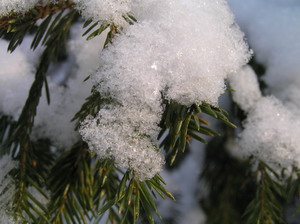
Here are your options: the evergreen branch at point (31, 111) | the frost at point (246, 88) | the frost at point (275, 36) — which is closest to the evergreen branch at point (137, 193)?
the evergreen branch at point (31, 111)

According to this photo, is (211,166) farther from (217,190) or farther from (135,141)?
(135,141)

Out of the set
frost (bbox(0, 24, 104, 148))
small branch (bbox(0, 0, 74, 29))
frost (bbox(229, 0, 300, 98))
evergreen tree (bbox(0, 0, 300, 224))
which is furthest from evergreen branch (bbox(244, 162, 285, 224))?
small branch (bbox(0, 0, 74, 29))

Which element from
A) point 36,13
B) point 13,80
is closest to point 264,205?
point 36,13

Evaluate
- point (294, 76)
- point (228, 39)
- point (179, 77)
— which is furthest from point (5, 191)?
point (294, 76)

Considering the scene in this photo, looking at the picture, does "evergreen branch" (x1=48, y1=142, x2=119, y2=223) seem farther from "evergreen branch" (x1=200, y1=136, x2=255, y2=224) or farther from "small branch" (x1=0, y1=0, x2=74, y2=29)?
"evergreen branch" (x1=200, y1=136, x2=255, y2=224)

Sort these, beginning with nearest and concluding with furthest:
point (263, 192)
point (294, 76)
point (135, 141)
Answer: point (135, 141) → point (263, 192) → point (294, 76)

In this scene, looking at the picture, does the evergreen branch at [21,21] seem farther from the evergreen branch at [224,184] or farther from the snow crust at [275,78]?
the evergreen branch at [224,184]

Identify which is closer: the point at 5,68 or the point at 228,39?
the point at 228,39
